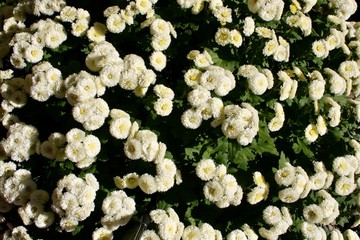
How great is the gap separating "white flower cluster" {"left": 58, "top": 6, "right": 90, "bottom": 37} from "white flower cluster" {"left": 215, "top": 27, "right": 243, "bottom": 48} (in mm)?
1040

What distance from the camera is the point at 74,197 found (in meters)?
3.33

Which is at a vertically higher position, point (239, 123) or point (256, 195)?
point (239, 123)

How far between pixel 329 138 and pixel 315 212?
734mm

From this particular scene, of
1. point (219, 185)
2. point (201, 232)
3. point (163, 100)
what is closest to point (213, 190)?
point (219, 185)

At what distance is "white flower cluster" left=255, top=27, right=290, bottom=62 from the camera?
3.92 meters

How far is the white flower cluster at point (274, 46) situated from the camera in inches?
154

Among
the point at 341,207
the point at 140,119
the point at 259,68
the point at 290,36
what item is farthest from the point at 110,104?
the point at 341,207

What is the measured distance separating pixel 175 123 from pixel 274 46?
992 millimetres

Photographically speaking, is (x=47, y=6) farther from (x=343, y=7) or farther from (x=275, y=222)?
(x=343, y=7)

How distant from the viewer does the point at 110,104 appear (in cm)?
376

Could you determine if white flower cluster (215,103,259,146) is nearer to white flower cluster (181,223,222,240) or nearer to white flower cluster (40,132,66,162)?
white flower cluster (181,223,222,240)

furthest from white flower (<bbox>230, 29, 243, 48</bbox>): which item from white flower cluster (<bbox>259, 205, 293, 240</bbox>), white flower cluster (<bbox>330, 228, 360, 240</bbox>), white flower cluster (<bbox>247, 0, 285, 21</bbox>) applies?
white flower cluster (<bbox>330, 228, 360, 240</bbox>)

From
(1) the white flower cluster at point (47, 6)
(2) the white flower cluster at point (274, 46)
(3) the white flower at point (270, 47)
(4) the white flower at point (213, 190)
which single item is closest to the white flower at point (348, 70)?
(2) the white flower cluster at point (274, 46)

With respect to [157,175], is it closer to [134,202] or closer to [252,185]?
[134,202]
